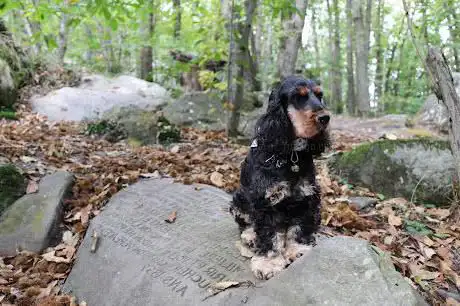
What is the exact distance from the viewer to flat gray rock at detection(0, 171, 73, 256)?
4582 millimetres

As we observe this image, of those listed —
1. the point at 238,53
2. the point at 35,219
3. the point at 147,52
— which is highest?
the point at 147,52

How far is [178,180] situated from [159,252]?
1569 mm

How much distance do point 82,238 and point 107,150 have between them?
290 centimetres

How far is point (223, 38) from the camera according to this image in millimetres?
8047

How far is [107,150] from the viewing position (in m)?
7.35

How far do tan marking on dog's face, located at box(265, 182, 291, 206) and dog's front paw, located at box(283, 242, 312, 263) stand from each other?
1.31ft

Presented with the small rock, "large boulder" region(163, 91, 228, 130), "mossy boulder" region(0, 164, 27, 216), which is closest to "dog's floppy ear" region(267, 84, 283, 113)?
the small rock

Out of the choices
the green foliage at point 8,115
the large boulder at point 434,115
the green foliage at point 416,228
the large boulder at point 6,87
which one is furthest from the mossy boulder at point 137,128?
the large boulder at point 434,115

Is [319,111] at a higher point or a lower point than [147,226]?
higher

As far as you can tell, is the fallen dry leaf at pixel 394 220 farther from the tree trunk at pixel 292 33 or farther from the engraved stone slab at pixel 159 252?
the tree trunk at pixel 292 33

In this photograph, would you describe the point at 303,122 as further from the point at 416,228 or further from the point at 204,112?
the point at 204,112

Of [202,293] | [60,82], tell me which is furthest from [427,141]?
[60,82]

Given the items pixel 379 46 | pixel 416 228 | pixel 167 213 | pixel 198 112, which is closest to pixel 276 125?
pixel 167 213

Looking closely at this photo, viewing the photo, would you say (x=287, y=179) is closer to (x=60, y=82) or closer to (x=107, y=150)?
(x=107, y=150)
